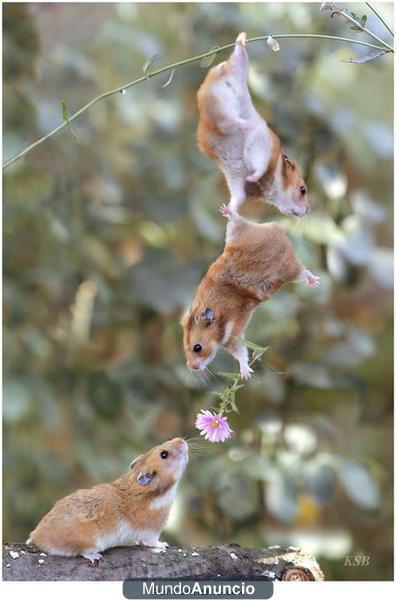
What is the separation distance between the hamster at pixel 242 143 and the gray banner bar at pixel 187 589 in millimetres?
403

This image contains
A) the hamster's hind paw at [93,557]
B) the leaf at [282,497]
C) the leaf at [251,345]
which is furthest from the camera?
the leaf at [282,497]

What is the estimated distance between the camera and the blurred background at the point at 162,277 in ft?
6.34

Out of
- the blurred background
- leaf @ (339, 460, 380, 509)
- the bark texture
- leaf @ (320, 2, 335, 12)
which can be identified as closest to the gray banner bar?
the bark texture

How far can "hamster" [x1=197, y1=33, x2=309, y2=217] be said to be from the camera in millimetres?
944

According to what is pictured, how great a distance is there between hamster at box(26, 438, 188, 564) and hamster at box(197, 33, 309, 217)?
29cm

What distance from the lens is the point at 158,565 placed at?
3.37 ft

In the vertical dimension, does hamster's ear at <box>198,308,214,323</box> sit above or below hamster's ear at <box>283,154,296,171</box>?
below

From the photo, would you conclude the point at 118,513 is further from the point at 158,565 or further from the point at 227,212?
the point at 227,212

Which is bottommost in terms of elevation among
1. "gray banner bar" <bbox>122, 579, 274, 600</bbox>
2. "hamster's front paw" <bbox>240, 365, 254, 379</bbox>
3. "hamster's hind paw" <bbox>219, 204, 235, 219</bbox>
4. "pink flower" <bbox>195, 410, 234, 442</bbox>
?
"gray banner bar" <bbox>122, 579, 274, 600</bbox>

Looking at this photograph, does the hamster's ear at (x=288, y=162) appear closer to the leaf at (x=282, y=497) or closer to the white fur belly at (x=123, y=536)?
the white fur belly at (x=123, y=536)

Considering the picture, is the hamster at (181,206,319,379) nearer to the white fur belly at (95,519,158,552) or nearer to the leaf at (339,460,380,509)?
the white fur belly at (95,519,158,552)

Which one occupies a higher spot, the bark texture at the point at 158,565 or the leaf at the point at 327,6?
the leaf at the point at 327,6

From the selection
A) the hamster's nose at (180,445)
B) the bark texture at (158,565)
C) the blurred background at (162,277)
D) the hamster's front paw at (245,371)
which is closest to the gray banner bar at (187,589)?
the bark texture at (158,565)

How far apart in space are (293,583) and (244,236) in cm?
39
